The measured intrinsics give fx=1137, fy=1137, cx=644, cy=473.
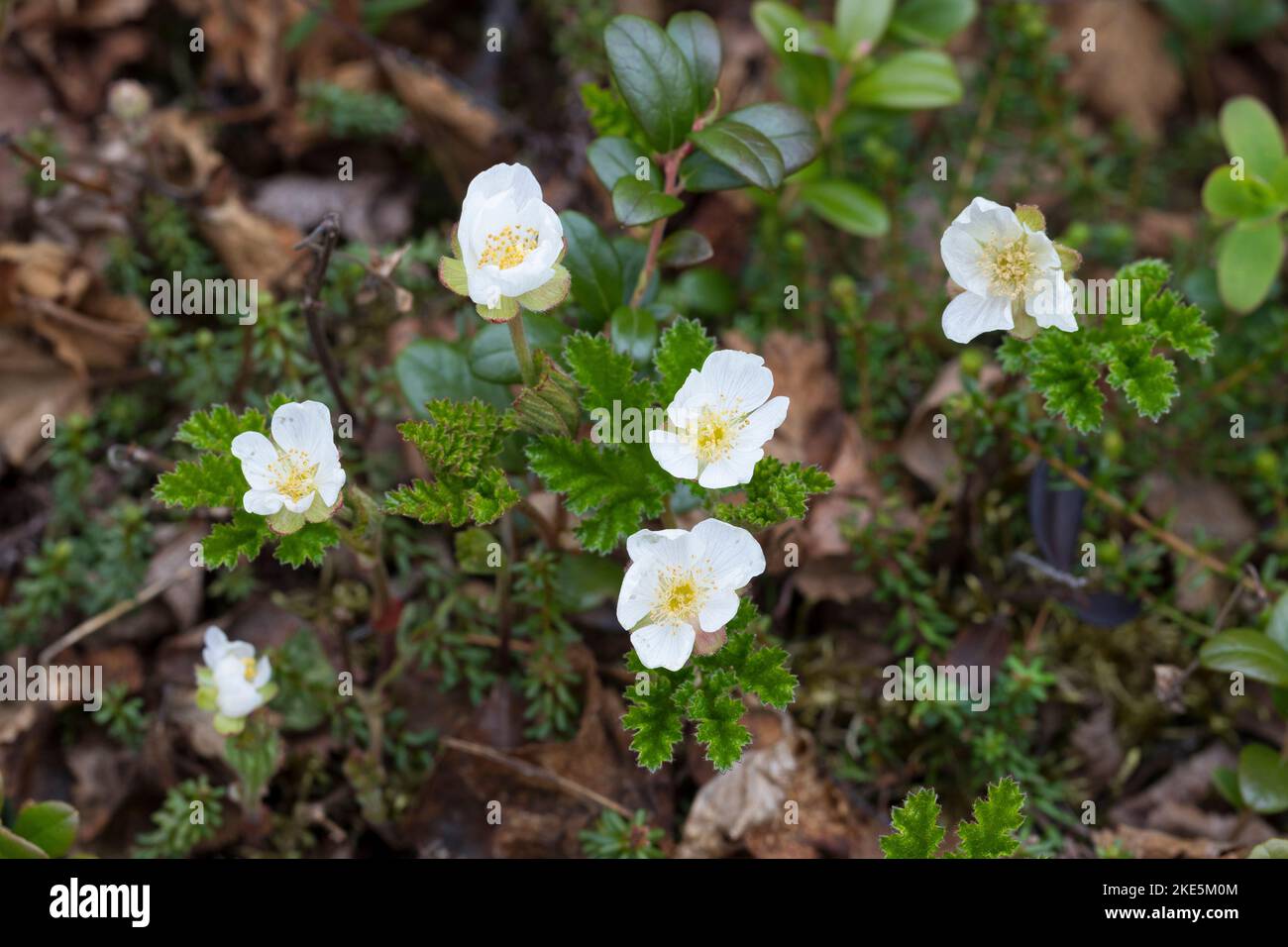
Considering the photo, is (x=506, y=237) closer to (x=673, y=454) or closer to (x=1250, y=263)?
(x=673, y=454)

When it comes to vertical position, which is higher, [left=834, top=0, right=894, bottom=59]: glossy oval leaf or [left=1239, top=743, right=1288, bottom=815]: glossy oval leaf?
[left=834, top=0, right=894, bottom=59]: glossy oval leaf

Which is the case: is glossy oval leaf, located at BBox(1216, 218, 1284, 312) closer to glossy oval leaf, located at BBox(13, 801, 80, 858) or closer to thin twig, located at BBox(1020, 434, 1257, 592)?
thin twig, located at BBox(1020, 434, 1257, 592)

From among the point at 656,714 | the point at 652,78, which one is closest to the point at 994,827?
the point at 656,714

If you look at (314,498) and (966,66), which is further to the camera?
(966,66)

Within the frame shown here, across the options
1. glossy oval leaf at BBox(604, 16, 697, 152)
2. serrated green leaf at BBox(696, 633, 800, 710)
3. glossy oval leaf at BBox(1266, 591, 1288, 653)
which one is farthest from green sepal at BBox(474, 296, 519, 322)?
glossy oval leaf at BBox(1266, 591, 1288, 653)

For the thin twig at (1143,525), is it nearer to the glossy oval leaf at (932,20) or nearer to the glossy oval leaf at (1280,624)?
the glossy oval leaf at (1280,624)
